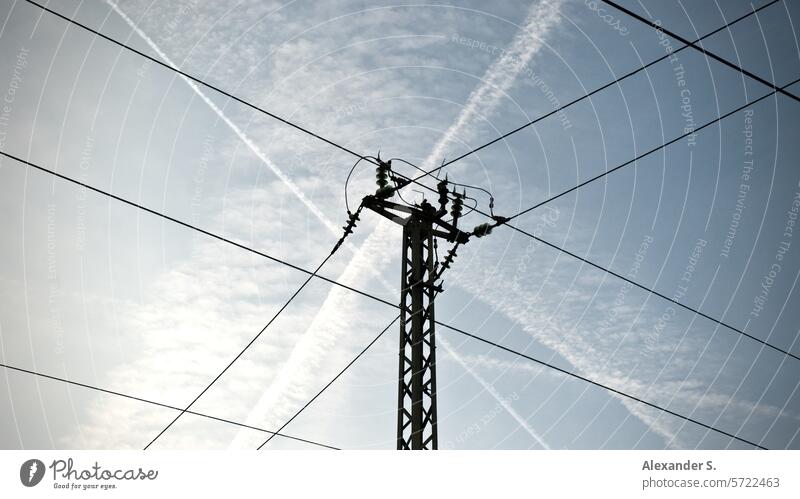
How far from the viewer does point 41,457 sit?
7.56 m

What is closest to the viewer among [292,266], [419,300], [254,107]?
[419,300]

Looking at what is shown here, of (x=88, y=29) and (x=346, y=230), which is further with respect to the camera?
(x=346, y=230)

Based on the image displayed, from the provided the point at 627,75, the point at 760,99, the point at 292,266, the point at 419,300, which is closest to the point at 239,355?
the point at 292,266

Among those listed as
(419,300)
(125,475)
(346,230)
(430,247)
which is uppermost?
(346,230)

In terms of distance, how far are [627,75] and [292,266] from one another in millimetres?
7772

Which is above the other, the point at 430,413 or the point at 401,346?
the point at 401,346

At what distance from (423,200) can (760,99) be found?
6.23m

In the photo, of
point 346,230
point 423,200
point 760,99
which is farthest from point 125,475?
point 760,99

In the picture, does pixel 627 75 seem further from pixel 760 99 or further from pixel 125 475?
pixel 125 475

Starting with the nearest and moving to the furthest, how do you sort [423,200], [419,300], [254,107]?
[419,300] → [423,200] → [254,107]

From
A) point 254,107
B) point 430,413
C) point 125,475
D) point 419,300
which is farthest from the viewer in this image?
point 254,107

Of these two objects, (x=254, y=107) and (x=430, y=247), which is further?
(x=254, y=107)

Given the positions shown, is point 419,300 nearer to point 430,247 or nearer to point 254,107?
point 430,247

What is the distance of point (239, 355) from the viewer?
1426cm
